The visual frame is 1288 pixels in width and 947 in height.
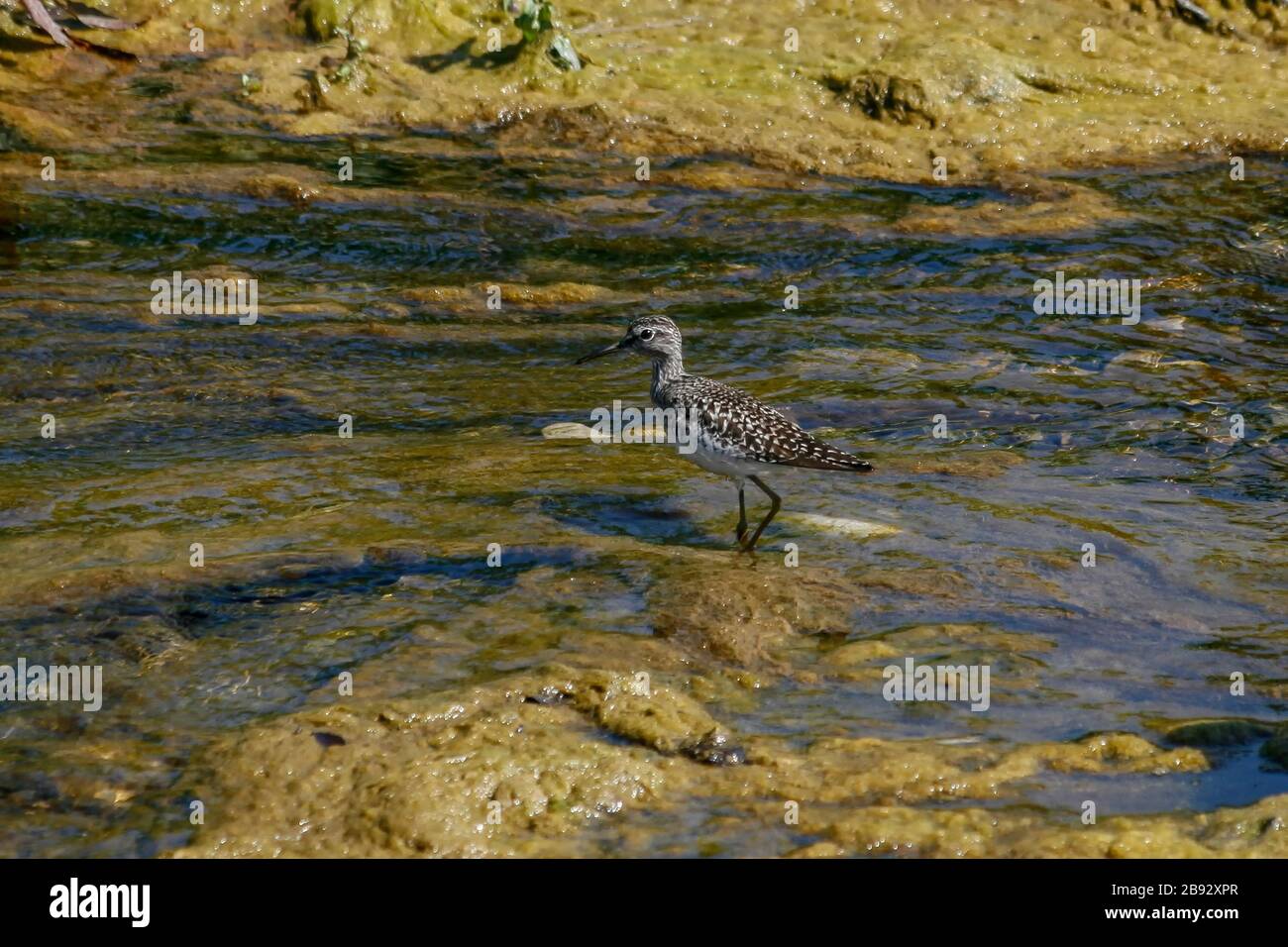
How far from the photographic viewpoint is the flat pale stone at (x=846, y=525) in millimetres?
8062

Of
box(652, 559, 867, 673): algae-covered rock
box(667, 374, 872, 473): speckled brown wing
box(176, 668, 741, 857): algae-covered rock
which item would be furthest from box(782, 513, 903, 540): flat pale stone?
box(176, 668, 741, 857): algae-covered rock

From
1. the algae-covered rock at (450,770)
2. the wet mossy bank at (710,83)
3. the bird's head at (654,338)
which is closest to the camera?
the algae-covered rock at (450,770)

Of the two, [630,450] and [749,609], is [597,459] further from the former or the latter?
[749,609]

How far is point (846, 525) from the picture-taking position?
27.2 feet

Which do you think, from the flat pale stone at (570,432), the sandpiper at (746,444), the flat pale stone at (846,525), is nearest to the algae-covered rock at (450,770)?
the sandpiper at (746,444)

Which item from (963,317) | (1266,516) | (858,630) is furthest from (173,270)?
(1266,516)

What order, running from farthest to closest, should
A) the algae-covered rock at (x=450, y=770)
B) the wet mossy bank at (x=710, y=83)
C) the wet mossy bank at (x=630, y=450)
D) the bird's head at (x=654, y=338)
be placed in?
the wet mossy bank at (x=710, y=83) → the bird's head at (x=654, y=338) → the wet mossy bank at (x=630, y=450) → the algae-covered rock at (x=450, y=770)

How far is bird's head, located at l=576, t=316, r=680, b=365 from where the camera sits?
9352mm

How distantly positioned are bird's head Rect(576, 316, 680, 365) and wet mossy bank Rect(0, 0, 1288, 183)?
4.53 m

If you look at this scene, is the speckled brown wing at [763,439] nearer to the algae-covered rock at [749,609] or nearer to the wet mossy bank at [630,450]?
the wet mossy bank at [630,450]

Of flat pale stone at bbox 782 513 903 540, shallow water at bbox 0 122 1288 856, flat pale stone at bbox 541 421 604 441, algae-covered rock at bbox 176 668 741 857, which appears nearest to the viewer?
algae-covered rock at bbox 176 668 741 857

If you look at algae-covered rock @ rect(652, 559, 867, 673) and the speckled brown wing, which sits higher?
the speckled brown wing

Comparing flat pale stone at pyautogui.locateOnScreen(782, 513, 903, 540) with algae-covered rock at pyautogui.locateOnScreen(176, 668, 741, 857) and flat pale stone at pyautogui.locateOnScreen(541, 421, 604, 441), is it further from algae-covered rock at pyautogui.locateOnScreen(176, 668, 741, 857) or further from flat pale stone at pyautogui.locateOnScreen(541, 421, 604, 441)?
algae-covered rock at pyautogui.locateOnScreen(176, 668, 741, 857)

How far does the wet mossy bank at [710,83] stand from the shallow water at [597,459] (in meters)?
0.53
